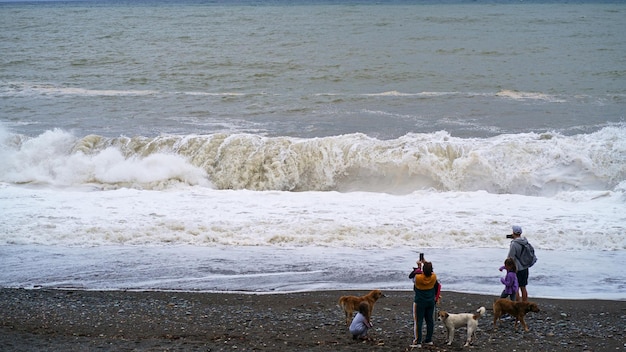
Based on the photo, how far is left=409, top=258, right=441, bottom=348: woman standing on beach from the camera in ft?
29.6

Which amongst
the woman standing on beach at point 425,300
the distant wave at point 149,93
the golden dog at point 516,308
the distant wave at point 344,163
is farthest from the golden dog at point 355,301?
the distant wave at point 149,93

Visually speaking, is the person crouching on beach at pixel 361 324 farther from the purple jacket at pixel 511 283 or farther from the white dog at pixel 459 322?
the purple jacket at pixel 511 283

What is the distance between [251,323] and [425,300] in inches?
94.9

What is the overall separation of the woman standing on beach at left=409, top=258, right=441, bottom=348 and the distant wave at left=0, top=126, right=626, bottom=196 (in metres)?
9.83

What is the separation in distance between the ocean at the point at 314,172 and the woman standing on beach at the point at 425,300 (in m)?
2.39

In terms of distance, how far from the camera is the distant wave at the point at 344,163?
62.7 feet

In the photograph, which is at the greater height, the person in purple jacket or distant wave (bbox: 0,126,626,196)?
distant wave (bbox: 0,126,626,196)

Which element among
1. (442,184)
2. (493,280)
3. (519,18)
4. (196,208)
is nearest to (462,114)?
(442,184)

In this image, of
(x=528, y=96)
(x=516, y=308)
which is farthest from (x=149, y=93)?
(x=516, y=308)

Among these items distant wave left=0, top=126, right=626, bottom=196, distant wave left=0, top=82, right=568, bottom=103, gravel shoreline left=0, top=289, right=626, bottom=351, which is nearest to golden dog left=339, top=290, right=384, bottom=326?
gravel shoreline left=0, top=289, right=626, bottom=351

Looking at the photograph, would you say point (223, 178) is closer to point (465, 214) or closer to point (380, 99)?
point (465, 214)

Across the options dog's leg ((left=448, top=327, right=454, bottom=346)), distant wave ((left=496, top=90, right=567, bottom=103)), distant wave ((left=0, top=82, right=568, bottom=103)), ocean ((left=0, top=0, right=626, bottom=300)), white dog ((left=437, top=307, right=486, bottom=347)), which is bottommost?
dog's leg ((left=448, top=327, right=454, bottom=346))

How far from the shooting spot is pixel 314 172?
20219mm

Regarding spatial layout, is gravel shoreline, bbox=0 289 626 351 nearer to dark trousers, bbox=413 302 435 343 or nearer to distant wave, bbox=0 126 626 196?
dark trousers, bbox=413 302 435 343
